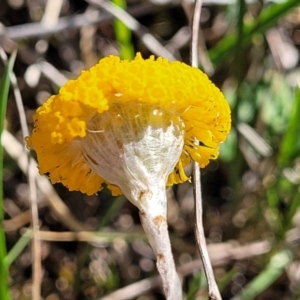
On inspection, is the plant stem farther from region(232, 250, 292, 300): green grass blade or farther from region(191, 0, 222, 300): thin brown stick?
region(232, 250, 292, 300): green grass blade

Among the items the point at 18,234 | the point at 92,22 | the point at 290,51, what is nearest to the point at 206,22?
the point at 290,51

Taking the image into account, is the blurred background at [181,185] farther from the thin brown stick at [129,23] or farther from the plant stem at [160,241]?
the plant stem at [160,241]

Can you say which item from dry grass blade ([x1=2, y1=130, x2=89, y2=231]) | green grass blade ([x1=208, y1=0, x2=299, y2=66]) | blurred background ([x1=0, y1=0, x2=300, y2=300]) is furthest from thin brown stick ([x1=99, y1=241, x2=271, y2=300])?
green grass blade ([x1=208, y1=0, x2=299, y2=66])

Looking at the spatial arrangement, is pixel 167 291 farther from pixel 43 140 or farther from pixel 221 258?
pixel 221 258

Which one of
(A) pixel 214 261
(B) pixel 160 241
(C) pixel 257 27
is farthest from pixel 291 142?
(B) pixel 160 241

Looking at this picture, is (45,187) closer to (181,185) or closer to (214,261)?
(181,185)
